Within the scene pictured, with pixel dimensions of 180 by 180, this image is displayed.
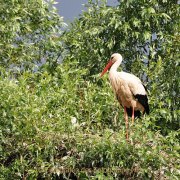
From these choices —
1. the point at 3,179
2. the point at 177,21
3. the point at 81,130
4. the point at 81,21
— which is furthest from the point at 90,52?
the point at 3,179

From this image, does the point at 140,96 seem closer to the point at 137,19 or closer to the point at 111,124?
the point at 111,124

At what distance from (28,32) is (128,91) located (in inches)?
109

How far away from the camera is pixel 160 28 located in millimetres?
11039

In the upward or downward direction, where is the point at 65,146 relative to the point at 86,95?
downward

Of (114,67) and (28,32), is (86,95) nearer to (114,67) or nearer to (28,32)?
(114,67)

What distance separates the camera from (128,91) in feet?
31.3

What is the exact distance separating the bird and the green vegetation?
13 centimetres

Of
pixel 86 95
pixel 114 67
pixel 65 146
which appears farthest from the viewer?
pixel 114 67

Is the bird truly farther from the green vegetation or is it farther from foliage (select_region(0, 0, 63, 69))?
foliage (select_region(0, 0, 63, 69))

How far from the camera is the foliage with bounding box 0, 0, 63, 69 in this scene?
35.2ft

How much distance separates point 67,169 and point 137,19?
3716 mm

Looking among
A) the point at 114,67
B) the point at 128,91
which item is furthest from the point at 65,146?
the point at 114,67

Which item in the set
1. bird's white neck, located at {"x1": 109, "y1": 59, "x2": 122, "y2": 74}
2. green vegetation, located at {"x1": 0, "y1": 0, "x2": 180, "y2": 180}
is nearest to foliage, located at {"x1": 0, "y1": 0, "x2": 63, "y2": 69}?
green vegetation, located at {"x1": 0, "y1": 0, "x2": 180, "y2": 180}

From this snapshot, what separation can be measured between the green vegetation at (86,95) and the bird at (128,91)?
0.44 feet
